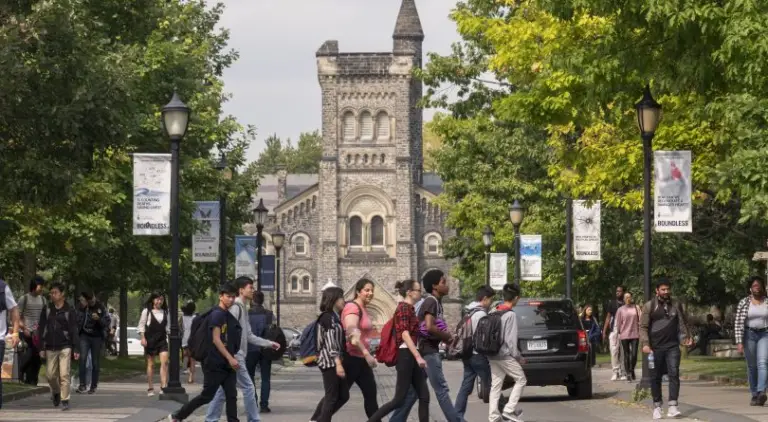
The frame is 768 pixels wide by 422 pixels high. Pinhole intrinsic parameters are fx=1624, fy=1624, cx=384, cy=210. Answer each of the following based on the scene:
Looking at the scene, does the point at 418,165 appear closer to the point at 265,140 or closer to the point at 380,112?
the point at 380,112

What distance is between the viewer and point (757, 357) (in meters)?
21.7

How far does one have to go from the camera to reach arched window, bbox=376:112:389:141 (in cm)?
11800

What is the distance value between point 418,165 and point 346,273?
414 inches

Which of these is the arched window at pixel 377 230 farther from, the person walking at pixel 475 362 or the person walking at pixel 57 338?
the person walking at pixel 475 362

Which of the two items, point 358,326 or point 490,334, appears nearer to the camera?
point 358,326

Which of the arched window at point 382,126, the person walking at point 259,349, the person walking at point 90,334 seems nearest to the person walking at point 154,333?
the person walking at point 90,334

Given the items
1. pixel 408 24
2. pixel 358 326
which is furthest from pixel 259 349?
pixel 408 24

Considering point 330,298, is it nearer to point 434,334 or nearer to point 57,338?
point 434,334

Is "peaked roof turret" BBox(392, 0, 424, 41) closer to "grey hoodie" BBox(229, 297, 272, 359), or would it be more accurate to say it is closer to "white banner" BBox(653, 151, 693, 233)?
"white banner" BBox(653, 151, 693, 233)

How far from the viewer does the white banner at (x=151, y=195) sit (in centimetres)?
2375

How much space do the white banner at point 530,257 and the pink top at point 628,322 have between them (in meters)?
11.5

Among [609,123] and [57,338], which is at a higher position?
[609,123]

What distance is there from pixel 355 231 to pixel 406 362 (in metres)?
102

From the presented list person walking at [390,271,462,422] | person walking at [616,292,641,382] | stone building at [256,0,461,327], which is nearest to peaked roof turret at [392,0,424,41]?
stone building at [256,0,461,327]
